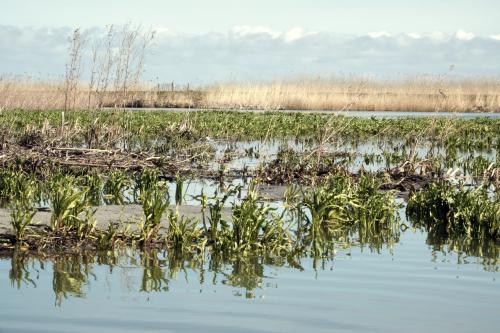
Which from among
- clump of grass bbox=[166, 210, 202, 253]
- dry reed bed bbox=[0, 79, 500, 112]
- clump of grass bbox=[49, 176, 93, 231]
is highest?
dry reed bed bbox=[0, 79, 500, 112]

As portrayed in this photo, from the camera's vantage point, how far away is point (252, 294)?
6.80 m

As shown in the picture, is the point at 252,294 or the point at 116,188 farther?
the point at 116,188

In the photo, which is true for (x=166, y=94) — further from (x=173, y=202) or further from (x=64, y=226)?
(x=64, y=226)

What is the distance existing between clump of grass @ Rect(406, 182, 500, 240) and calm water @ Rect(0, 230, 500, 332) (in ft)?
3.82

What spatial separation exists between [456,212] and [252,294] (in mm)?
4447

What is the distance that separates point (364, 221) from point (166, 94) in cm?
4495

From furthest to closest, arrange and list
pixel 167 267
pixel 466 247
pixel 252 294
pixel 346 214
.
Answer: pixel 346 214
pixel 466 247
pixel 167 267
pixel 252 294

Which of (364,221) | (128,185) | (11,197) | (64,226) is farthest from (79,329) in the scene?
(128,185)

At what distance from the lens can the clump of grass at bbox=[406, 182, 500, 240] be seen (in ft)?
32.1

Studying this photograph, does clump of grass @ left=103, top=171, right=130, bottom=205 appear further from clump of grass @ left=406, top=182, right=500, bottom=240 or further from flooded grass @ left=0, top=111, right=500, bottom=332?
clump of grass @ left=406, top=182, right=500, bottom=240

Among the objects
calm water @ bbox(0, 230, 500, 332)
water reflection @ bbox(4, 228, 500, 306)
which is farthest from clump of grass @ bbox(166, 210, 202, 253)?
calm water @ bbox(0, 230, 500, 332)

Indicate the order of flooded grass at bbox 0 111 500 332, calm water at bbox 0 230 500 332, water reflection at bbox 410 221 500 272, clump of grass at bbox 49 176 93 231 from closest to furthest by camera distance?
1. calm water at bbox 0 230 500 332
2. flooded grass at bbox 0 111 500 332
3. water reflection at bbox 410 221 500 272
4. clump of grass at bbox 49 176 93 231

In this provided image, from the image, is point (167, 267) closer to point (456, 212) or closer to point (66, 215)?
point (66, 215)

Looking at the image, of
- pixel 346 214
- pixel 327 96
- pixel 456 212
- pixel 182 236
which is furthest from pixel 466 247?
pixel 327 96
